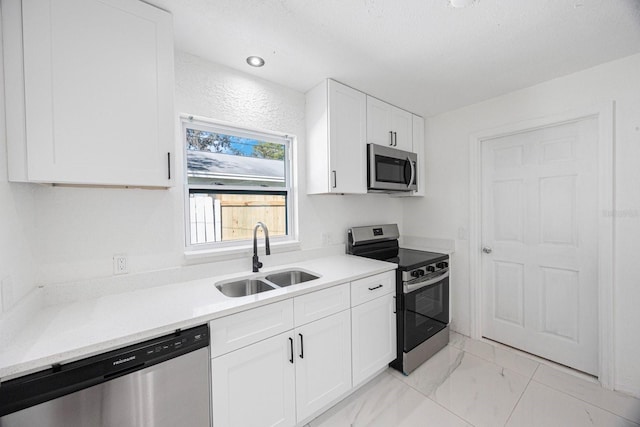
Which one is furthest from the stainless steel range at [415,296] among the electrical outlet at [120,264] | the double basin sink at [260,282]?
the electrical outlet at [120,264]

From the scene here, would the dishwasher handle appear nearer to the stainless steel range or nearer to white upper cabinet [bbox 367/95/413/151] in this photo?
the stainless steel range

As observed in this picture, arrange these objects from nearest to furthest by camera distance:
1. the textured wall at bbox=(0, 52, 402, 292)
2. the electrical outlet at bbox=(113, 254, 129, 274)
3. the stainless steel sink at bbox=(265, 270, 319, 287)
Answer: the textured wall at bbox=(0, 52, 402, 292) → the electrical outlet at bbox=(113, 254, 129, 274) → the stainless steel sink at bbox=(265, 270, 319, 287)

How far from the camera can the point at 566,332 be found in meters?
2.17

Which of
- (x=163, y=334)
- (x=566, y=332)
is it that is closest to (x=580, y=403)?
(x=566, y=332)

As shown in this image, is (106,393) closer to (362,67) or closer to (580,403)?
(362,67)

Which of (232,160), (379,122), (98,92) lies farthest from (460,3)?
(98,92)

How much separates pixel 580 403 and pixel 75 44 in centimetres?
361

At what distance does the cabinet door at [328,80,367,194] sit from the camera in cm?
211

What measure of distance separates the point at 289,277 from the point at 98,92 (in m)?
1.62

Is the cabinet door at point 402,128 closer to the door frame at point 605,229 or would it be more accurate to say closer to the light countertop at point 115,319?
the door frame at point 605,229

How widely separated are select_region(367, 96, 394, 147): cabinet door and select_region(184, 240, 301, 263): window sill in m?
1.20

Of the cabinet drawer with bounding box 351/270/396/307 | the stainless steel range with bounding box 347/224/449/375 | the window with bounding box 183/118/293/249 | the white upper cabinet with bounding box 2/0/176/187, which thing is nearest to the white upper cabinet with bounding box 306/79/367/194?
the window with bounding box 183/118/293/249

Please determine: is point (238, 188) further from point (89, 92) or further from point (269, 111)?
point (89, 92)

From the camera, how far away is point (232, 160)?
2029 mm
